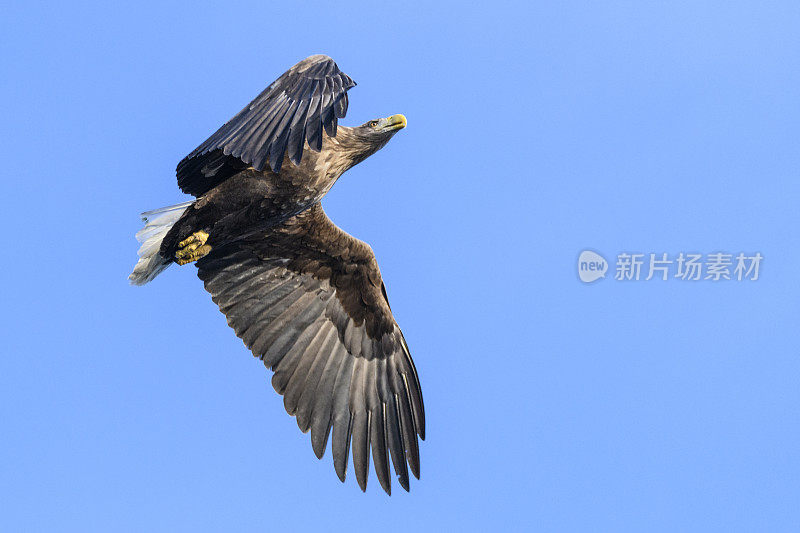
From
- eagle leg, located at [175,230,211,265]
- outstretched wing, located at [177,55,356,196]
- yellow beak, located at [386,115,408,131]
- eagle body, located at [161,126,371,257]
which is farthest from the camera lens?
yellow beak, located at [386,115,408,131]

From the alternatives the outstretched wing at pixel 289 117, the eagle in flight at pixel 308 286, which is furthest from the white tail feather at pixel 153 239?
the outstretched wing at pixel 289 117

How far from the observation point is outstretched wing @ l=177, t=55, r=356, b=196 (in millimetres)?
6934

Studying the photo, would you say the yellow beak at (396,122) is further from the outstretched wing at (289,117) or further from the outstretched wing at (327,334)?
the outstretched wing at (289,117)

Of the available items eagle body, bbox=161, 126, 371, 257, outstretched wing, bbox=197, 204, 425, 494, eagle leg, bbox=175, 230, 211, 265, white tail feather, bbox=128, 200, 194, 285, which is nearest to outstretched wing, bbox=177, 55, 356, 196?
eagle body, bbox=161, 126, 371, 257

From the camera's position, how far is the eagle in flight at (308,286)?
838 cm

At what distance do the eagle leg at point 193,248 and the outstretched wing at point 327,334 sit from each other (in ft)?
2.25

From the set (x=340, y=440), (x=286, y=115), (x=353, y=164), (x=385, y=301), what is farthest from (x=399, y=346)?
(x=286, y=115)

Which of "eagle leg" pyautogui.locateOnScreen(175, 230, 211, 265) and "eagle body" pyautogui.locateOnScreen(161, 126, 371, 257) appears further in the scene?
"eagle leg" pyautogui.locateOnScreen(175, 230, 211, 265)

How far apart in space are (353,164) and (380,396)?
205cm

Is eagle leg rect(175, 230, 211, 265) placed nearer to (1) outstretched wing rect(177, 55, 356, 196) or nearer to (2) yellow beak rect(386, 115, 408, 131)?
(1) outstretched wing rect(177, 55, 356, 196)

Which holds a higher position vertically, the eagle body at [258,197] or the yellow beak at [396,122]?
the yellow beak at [396,122]

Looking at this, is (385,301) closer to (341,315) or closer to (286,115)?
(341,315)

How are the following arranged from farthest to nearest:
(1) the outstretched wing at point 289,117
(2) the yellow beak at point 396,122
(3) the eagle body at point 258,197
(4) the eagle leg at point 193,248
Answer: (2) the yellow beak at point 396,122 → (4) the eagle leg at point 193,248 → (3) the eagle body at point 258,197 → (1) the outstretched wing at point 289,117

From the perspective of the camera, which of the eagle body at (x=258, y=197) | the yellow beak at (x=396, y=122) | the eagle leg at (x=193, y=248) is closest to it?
the eagle body at (x=258, y=197)
